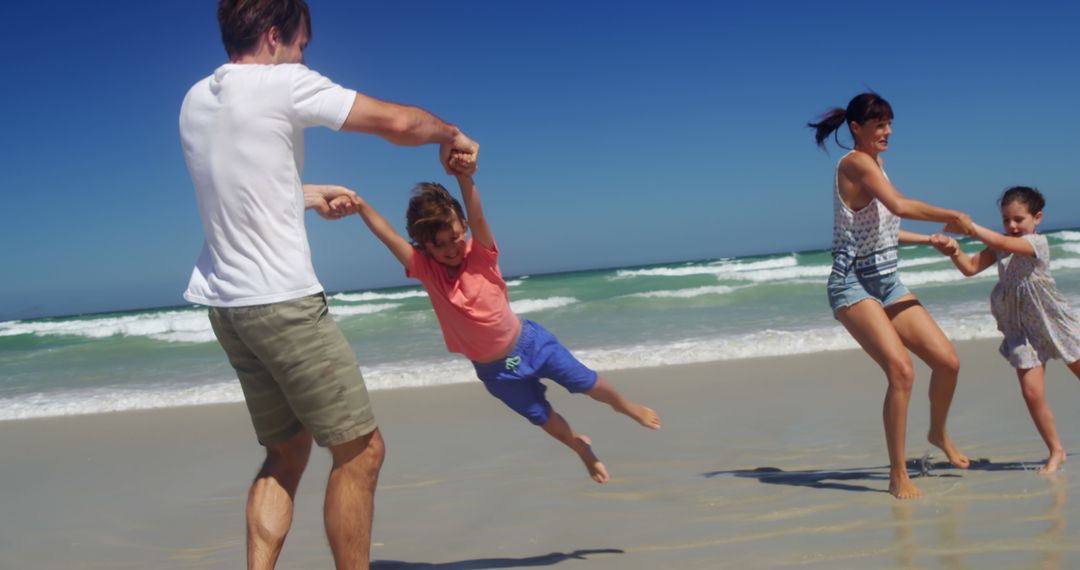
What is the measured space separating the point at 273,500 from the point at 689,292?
19.1m

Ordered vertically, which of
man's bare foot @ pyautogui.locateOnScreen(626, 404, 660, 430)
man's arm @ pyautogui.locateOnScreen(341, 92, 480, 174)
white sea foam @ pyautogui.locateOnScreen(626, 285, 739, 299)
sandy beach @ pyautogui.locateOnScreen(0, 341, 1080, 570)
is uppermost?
man's arm @ pyautogui.locateOnScreen(341, 92, 480, 174)

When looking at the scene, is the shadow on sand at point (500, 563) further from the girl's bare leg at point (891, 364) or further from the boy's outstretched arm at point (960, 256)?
the boy's outstretched arm at point (960, 256)

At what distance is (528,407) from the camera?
13.1 feet

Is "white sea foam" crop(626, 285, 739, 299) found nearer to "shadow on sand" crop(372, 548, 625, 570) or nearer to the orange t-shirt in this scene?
the orange t-shirt

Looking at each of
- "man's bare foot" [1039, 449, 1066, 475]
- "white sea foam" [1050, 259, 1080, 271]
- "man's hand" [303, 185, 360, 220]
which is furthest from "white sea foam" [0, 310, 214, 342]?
"white sea foam" [1050, 259, 1080, 271]

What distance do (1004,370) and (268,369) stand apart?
21.4ft

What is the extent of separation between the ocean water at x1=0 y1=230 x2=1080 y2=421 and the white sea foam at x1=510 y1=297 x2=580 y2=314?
4 centimetres

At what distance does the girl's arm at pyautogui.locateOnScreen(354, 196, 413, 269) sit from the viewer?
143 inches

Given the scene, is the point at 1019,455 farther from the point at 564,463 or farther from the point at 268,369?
the point at 268,369

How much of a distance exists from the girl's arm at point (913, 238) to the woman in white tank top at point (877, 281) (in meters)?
0.02

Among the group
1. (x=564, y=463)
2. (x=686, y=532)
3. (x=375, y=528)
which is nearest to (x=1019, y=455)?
(x=686, y=532)

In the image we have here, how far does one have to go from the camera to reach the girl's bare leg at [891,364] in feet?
13.2

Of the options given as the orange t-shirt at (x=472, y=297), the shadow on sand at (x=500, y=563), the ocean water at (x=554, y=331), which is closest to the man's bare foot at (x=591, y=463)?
the shadow on sand at (x=500, y=563)

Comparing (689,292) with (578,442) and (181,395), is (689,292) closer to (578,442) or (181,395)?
(181,395)
